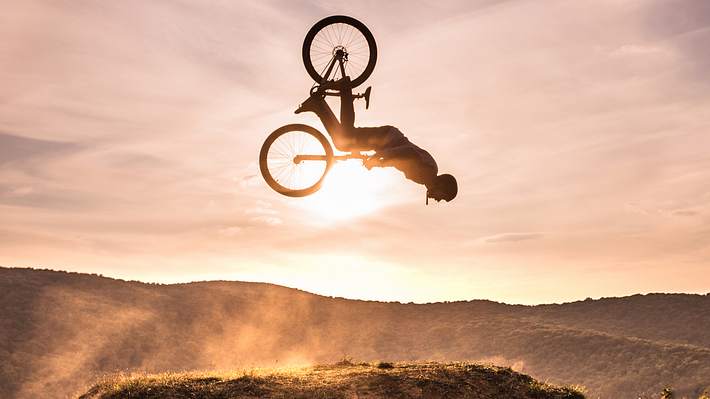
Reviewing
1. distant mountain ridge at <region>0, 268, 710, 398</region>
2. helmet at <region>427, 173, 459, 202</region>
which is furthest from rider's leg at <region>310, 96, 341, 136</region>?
distant mountain ridge at <region>0, 268, 710, 398</region>

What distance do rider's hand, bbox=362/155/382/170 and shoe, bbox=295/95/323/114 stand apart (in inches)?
59.9

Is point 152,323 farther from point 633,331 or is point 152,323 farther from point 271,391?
point 271,391

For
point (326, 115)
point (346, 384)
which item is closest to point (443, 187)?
point (326, 115)

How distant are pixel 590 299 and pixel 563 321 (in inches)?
457

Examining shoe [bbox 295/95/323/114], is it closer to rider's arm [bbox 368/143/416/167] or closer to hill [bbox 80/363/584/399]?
rider's arm [bbox 368/143/416/167]

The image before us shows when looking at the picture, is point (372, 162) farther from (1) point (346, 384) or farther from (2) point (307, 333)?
(2) point (307, 333)

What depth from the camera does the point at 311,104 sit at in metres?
14.0

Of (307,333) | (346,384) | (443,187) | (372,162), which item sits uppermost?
(307,333)

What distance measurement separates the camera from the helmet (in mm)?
13602

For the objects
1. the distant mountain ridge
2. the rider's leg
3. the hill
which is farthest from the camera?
the distant mountain ridge

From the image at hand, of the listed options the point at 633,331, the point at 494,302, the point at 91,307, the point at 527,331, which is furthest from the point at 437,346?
the point at 91,307

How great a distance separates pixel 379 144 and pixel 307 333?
79.6 meters

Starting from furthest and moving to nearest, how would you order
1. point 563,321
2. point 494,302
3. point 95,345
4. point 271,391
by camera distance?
point 494,302, point 563,321, point 95,345, point 271,391

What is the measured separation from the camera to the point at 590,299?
9819 cm
